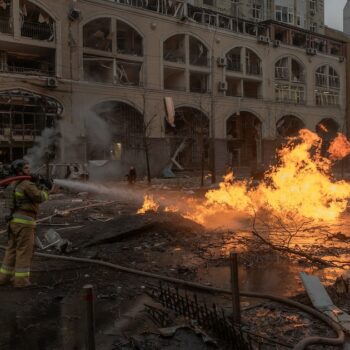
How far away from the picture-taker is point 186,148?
4241 cm

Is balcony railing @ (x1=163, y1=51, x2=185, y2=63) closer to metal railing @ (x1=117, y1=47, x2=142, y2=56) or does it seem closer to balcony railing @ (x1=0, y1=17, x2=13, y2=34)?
metal railing @ (x1=117, y1=47, x2=142, y2=56)

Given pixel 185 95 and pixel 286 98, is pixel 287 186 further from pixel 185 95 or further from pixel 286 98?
pixel 286 98

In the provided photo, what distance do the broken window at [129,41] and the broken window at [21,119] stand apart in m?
9.74

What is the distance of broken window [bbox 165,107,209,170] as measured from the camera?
41438mm

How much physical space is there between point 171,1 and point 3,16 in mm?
16055

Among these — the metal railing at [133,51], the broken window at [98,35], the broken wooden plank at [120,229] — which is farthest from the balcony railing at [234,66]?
the broken wooden plank at [120,229]

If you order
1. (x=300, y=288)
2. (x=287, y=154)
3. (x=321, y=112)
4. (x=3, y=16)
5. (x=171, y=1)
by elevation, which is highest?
(x=171, y=1)

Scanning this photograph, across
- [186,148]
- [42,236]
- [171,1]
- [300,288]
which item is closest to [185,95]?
[186,148]

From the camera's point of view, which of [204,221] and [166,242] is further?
[204,221]


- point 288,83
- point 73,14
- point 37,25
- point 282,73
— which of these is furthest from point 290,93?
point 37,25

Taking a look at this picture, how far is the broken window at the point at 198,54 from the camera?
4294 centimetres

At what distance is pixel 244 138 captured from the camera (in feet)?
159

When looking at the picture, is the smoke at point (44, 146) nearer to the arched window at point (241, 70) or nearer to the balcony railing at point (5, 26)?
the balcony railing at point (5, 26)

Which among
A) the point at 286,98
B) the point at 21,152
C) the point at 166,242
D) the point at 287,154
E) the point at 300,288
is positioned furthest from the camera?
the point at 286,98
